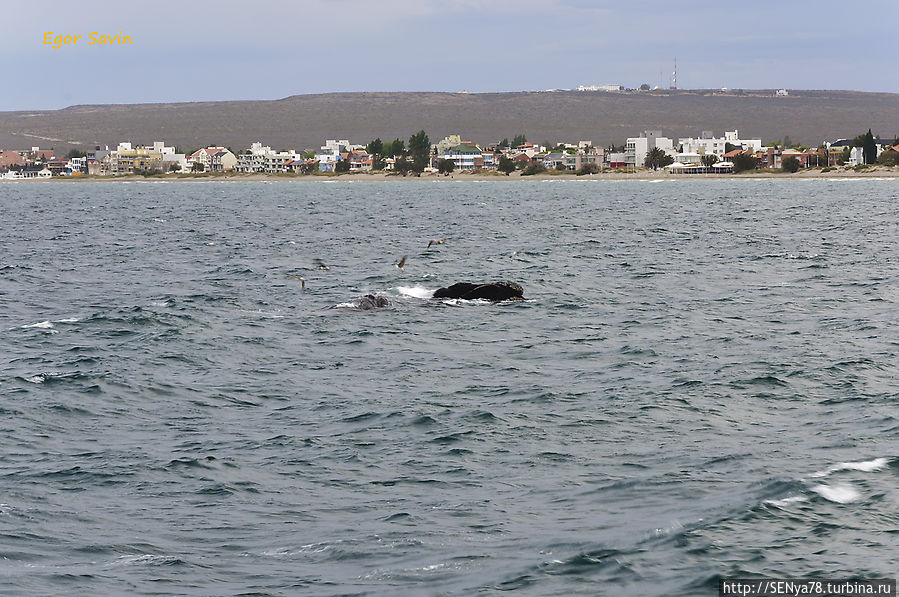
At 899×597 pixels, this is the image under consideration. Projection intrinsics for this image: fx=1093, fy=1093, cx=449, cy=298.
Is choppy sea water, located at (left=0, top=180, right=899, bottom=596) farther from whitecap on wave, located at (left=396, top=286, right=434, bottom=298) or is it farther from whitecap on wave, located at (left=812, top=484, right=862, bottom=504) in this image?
whitecap on wave, located at (left=396, top=286, right=434, bottom=298)

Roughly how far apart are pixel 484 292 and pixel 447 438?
2217cm

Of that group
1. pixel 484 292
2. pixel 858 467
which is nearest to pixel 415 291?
pixel 484 292

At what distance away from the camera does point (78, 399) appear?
26078 mm

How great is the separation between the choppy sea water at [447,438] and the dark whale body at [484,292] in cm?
81

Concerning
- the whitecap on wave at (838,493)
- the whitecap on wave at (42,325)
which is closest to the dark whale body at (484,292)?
the whitecap on wave at (42,325)

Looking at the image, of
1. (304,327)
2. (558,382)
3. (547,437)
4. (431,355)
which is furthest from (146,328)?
(547,437)

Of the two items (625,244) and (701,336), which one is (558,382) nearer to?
(701,336)

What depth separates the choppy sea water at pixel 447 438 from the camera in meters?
15.7

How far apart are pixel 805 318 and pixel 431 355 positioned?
46.5 ft

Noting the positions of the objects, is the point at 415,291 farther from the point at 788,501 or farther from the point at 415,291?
the point at 788,501

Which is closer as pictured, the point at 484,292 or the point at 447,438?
the point at 447,438

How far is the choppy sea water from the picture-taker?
15688 millimetres

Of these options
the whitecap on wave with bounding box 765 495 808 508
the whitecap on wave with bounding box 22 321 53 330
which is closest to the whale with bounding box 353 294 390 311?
the whitecap on wave with bounding box 22 321 53 330

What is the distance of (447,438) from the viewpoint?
22.2 m
